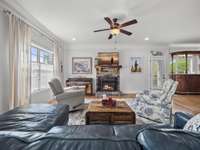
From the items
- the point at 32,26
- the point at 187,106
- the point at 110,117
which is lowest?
the point at 187,106

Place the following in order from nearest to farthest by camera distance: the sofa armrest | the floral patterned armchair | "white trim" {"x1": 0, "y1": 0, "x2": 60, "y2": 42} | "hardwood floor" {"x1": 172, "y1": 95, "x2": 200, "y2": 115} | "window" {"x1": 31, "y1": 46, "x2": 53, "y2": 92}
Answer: the sofa armrest, "white trim" {"x1": 0, "y1": 0, "x2": 60, "y2": 42}, the floral patterned armchair, "hardwood floor" {"x1": 172, "y1": 95, "x2": 200, "y2": 115}, "window" {"x1": 31, "y1": 46, "x2": 53, "y2": 92}

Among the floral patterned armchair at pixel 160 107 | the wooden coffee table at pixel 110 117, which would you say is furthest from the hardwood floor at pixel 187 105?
the wooden coffee table at pixel 110 117

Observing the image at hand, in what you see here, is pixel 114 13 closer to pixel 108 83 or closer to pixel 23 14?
pixel 23 14

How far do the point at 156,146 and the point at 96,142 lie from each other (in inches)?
11.1

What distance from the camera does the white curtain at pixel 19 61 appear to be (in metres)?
3.72

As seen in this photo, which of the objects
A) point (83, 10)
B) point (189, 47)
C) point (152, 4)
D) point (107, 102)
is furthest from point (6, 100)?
point (189, 47)

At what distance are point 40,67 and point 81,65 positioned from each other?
3.07 m

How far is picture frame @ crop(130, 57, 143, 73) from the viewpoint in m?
8.92

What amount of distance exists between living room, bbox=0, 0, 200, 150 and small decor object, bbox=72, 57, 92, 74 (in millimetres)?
53

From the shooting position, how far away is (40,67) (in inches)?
242

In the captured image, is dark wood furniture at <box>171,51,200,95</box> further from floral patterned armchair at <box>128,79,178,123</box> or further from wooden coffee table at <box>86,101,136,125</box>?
wooden coffee table at <box>86,101,136,125</box>

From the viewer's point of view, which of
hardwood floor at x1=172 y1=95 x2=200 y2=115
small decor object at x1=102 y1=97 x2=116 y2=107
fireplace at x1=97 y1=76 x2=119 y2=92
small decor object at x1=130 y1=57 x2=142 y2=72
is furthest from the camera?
small decor object at x1=130 y1=57 x2=142 y2=72

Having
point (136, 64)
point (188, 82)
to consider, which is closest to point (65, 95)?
point (136, 64)

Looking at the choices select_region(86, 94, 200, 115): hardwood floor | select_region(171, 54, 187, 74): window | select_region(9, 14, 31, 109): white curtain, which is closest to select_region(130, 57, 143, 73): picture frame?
select_region(171, 54, 187, 74): window
